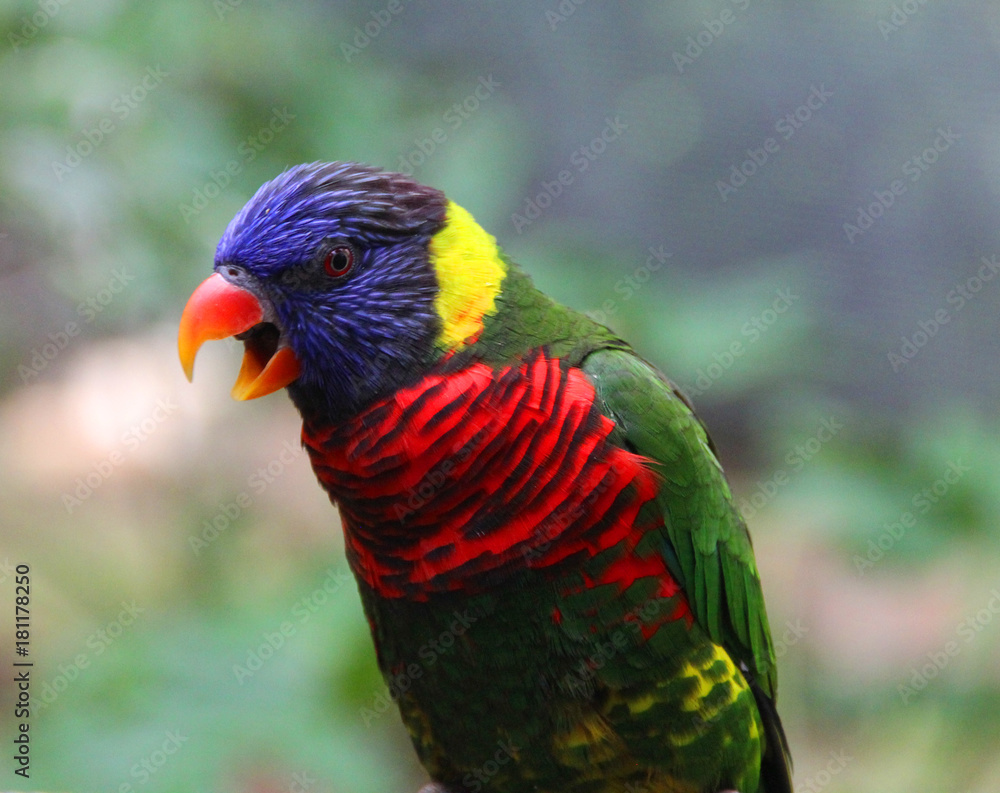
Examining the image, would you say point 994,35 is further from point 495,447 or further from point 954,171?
point 495,447

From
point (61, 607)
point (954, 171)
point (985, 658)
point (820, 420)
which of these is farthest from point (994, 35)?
point (61, 607)

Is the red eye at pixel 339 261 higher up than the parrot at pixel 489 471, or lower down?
higher up

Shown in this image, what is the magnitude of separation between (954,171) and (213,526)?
2767 mm

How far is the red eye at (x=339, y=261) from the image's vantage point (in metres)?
1.54

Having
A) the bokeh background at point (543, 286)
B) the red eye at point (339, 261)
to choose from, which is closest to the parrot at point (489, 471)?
the red eye at point (339, 261)

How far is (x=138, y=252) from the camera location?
2.07 metres

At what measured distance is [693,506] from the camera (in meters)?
1.71

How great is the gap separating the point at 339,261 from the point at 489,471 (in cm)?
44

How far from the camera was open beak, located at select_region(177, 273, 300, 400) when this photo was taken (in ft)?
4.83

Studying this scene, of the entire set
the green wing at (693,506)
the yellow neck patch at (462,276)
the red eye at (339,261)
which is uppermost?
the red eye at (339,261)

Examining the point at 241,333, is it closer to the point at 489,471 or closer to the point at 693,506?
the point at 489,471

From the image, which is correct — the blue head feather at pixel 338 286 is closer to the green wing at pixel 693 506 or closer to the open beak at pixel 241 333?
the open beak at pixel 241 333

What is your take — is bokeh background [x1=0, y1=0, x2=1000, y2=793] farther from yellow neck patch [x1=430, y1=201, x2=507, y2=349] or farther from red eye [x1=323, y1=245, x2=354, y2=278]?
red eye [x1=323, y1=245, x2=354, y2=278]

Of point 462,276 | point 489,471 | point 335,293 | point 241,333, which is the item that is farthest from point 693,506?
point 241,333
